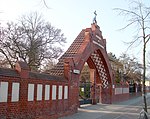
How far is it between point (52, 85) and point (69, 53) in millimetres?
5945

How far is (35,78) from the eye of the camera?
15875mm

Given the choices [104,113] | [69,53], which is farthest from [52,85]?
[104,113]

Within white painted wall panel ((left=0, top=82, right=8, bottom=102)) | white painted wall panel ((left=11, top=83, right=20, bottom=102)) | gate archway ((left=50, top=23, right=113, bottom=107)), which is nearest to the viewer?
white painted wall panel ((left=0, top=82, right=8, bottom=102))

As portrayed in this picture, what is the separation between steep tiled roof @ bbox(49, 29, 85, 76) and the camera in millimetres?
21109

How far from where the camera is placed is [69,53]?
77.8ft

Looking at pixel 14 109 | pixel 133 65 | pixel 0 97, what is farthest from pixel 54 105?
pixel 133 65

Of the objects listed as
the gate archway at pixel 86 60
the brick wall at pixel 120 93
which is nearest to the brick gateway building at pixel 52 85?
the gate archway at pixel 86 60

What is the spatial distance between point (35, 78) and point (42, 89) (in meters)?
1.25

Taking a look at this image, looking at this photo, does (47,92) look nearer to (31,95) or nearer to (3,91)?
(31,95)

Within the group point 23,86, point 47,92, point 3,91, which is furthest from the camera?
point 47,92

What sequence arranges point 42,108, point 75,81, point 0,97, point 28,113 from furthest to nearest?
point 75,81
point 42,108
point 28,113
point 0,97

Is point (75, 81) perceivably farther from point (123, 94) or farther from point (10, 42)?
Result: point (123, 94)

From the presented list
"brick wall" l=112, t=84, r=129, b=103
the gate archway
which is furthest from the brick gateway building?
"brick wall" l=112, t=84, r=129, b=103

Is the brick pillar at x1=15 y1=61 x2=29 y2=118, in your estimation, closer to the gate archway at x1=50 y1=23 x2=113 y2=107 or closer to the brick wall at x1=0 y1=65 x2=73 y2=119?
the brick wall at x1=0 y1=65 x2=73 y2=119
